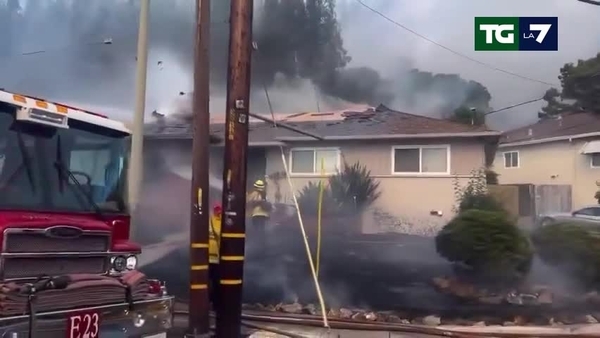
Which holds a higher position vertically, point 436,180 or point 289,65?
point 289,65

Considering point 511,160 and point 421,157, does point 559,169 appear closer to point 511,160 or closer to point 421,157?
point 511,160

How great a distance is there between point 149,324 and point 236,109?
2.60 m

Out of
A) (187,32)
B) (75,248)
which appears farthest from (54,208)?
(187,32)

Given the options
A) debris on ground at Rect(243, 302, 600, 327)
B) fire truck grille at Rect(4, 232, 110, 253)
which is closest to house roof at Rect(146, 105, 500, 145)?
debris on ground at Rect(243, 302, 600, 327)

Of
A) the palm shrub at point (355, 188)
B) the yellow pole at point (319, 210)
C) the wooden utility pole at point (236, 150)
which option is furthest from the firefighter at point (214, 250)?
the palm shrub at point (355, 188)

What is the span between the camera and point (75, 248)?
6.68 m

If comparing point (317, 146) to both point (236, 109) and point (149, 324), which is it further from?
point (149, 324)

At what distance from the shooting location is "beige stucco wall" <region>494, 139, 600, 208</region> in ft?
37.8

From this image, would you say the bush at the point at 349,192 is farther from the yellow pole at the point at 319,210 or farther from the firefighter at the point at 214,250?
the firefighter at the point at 214,250

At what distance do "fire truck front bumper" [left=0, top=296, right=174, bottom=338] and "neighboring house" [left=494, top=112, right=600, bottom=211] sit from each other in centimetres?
616

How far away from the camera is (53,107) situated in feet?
22.3

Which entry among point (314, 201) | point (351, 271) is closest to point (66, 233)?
point (314, 201)

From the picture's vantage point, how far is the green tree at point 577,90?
38.3 ft

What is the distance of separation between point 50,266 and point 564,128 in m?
7.80
